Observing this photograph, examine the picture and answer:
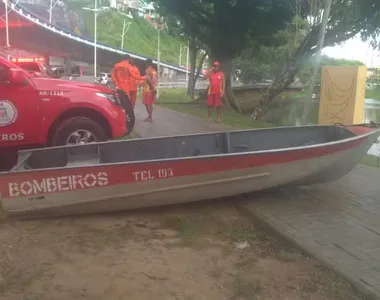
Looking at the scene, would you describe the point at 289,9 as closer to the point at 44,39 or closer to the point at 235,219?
the point at 235,219

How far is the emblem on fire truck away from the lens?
6.88 m

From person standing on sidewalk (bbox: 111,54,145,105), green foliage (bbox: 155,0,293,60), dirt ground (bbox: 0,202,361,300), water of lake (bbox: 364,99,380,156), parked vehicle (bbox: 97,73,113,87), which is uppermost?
green foliage (bbox: 155,0,293,60)

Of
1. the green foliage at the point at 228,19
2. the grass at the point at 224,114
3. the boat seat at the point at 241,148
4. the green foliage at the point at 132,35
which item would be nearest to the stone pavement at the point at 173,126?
the grass at the point at 224,114

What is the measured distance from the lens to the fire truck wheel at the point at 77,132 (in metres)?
7.26

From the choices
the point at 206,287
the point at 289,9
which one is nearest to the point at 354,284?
the point at 206,287

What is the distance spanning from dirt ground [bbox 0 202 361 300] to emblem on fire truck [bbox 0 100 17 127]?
2.02m

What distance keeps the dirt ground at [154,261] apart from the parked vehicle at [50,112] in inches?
78.0

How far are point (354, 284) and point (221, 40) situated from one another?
65.4 feet

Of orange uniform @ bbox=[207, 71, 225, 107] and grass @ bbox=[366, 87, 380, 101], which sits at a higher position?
orange uniform @ bbox=[207, 71, 225, 107]

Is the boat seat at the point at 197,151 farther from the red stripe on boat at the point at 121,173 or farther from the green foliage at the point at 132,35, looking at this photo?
the green foliage at the point at 132,35

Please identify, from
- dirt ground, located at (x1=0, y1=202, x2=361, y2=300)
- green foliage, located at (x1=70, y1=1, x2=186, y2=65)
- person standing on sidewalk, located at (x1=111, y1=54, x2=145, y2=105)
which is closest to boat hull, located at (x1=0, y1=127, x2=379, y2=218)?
dirt ground, located at (x1=0, y1=202, x2=361, y2=300)

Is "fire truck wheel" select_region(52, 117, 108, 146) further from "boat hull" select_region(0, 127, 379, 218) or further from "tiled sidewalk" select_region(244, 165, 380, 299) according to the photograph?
"tiled sidewalk" select_region(244, 165, 380, 299)

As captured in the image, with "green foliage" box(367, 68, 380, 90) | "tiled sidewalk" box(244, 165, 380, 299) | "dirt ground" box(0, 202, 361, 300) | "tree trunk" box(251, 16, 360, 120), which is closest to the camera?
"dirt ground" box(0, 202, 361, 300)

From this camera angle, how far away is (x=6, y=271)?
4.12 m
